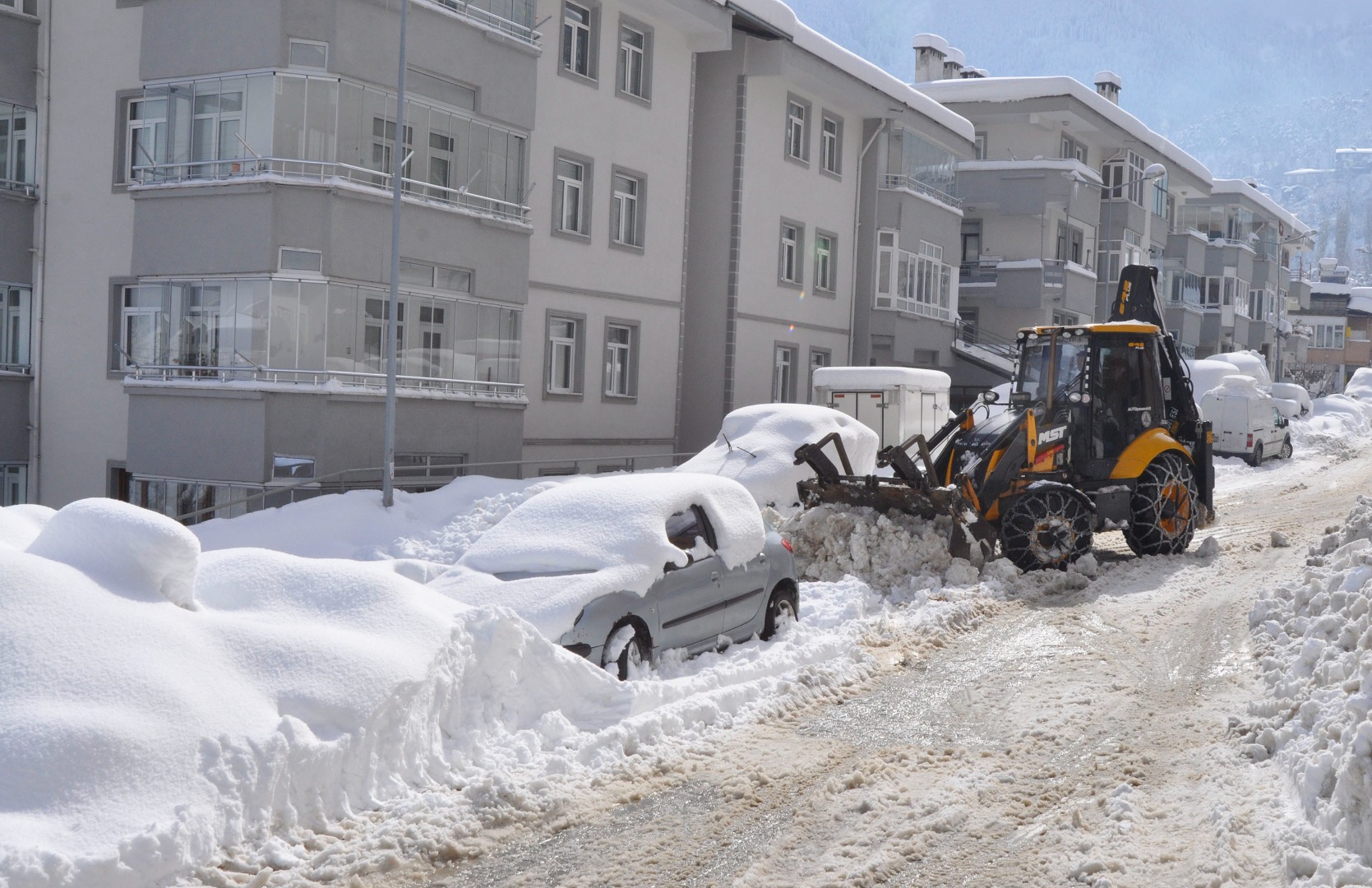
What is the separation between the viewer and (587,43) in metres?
24.7

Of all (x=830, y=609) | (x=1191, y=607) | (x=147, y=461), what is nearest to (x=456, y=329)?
(x=147, y=461)

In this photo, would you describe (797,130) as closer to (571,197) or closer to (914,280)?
(914,280)

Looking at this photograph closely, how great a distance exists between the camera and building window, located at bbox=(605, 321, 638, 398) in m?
26.1

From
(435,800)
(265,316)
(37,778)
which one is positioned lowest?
(435,800)

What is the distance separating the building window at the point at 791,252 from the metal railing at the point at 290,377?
11864 millimetres

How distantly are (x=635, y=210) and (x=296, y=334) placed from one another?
9.66 m

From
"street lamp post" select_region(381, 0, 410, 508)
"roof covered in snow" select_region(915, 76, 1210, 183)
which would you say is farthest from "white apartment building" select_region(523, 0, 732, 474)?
"roof covered in snow" select_region(915, 76, 1210, 183)

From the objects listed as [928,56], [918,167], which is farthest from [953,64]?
[918,167]

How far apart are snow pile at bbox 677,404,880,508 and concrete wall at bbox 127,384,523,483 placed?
434 centimetres

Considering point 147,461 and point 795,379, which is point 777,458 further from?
A: point 795,379

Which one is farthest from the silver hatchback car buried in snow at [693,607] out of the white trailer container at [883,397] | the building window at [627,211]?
the building window at [627,211]

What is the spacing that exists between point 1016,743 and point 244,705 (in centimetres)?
470

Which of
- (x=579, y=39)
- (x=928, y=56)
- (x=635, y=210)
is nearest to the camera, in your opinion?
(x=579, y=39)

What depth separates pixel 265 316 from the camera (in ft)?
60.8
